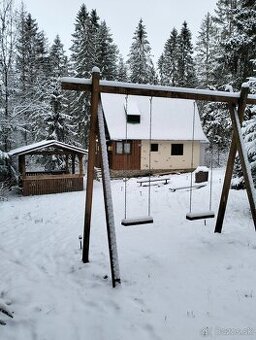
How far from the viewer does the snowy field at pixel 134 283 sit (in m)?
3.71

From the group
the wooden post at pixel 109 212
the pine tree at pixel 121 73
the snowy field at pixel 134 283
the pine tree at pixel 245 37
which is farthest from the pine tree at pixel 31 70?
the wooden post at pixel 109 212

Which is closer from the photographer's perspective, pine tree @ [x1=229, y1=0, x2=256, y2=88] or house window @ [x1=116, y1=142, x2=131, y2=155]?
pine tree @ [x1=229, y1=0, x2=256, y2=88]

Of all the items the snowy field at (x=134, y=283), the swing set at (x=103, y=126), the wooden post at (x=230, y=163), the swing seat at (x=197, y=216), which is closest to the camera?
the snowy field at (x=134, y=283)

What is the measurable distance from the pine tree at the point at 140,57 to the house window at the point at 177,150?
41.0 ft

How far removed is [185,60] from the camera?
36.2 meters

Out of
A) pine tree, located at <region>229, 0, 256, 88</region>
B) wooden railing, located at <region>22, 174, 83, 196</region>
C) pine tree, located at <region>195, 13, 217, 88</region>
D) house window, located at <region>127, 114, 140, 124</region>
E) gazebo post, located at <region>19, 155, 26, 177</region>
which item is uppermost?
pine tree, located at <region>195, 13, 217, 88</region>

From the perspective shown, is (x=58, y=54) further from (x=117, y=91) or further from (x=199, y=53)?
(x=117, y=91)

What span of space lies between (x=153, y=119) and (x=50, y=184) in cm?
1192

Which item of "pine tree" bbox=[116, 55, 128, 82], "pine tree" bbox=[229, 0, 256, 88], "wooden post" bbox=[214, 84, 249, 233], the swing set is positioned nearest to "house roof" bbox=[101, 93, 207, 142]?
"pine tree" bbox=[229, 0, 256, 88]

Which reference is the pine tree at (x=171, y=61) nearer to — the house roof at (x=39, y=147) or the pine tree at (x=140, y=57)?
the pine tree at (x=140, y=57)

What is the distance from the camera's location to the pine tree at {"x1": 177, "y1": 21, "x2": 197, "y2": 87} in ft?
119

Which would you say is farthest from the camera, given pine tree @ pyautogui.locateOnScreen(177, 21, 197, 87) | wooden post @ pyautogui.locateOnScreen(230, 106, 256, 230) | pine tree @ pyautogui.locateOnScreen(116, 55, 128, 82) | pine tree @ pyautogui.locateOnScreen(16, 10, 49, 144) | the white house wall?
pine tree @ pyautogui.locateOnScreen(116, 55, 128, 82)

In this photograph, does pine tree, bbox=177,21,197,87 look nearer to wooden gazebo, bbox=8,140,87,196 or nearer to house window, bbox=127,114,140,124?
house window, bbox=127,114,140,124

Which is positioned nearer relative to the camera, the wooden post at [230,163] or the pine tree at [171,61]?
the wooden post at [230,163]
